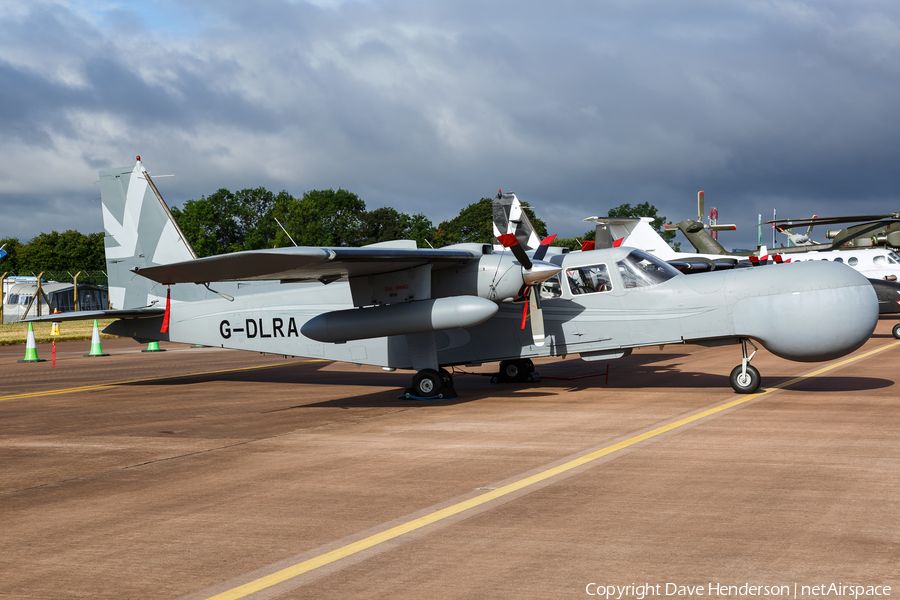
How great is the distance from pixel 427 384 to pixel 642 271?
4.52 metres

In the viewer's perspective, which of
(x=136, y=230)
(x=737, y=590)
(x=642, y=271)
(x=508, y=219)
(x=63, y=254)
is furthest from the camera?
(x=63, y=254)

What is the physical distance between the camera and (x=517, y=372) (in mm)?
16781

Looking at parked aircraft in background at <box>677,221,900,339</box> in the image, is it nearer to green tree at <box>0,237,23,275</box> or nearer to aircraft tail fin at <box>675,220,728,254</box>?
aircraft tail fin at <box>675,220,728,254</box>

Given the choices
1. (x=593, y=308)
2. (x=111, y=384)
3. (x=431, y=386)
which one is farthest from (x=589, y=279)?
(x=111, y=384)

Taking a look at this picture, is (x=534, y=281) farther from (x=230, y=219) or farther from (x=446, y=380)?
(x=230, y=219)

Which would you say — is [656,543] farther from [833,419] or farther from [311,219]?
[311,219]

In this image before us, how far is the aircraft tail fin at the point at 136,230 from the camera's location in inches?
678

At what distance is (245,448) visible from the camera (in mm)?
9875

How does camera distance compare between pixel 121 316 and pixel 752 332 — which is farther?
pixel 121 316

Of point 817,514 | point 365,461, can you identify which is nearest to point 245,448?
point 365,461

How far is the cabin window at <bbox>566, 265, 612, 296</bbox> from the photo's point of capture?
14102mm

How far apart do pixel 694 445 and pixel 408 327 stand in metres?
5.84

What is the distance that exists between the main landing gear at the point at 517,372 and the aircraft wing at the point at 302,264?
3.55m

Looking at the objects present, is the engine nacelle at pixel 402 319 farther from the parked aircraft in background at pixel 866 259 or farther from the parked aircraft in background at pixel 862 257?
the parked aircraft in background at pixel 862 257
